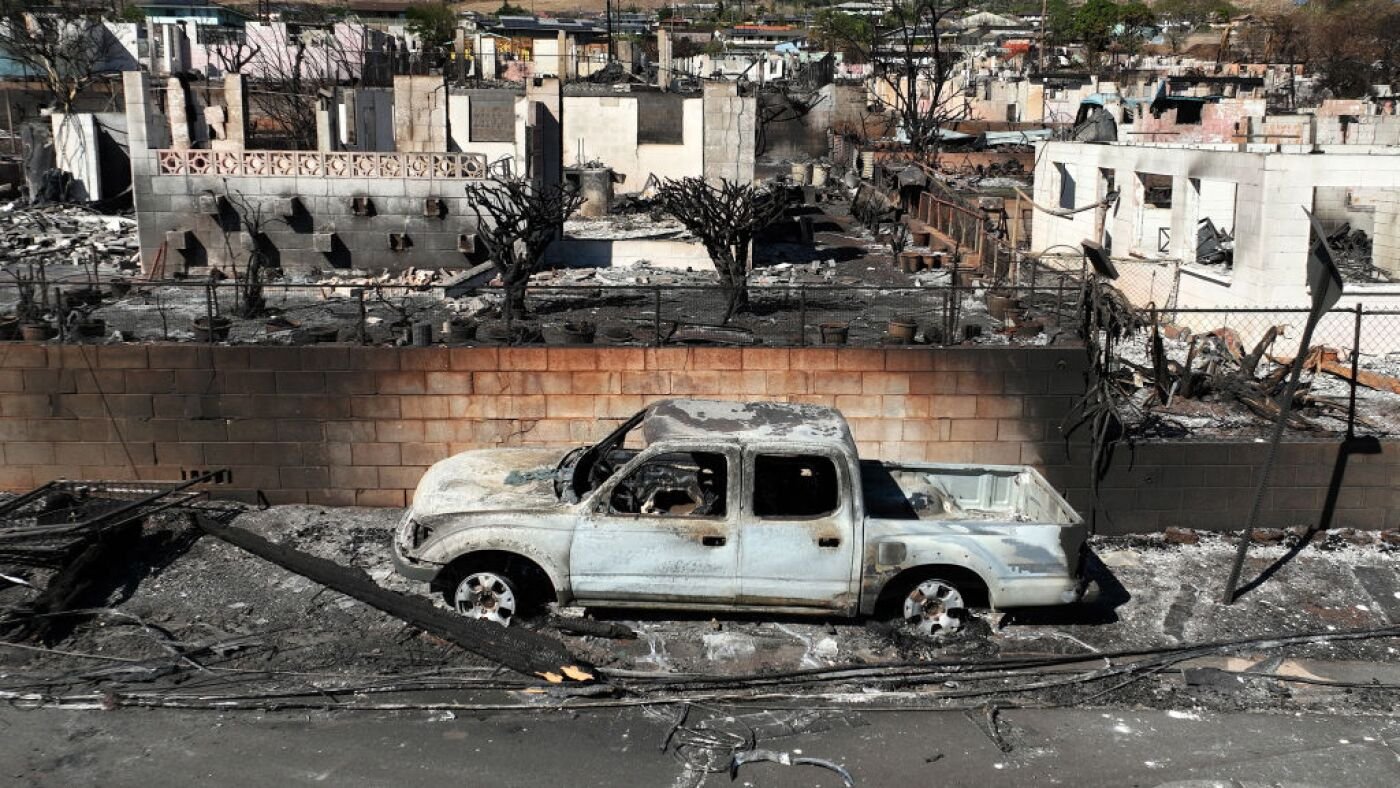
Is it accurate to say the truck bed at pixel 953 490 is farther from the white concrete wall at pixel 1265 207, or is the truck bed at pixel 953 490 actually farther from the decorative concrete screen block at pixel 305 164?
the decorative concrete screen block at pixel 305 164

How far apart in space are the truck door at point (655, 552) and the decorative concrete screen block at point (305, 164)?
528 inches

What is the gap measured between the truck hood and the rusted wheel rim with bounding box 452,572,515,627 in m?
0.47

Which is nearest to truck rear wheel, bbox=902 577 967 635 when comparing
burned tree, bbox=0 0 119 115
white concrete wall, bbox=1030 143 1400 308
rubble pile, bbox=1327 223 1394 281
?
white concrete wall, bbox=1030 143 1400 308

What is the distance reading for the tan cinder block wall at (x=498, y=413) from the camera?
1060 centimetres

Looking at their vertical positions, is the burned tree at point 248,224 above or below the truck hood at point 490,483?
above

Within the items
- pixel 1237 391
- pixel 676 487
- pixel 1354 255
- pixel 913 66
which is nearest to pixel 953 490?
pixel 676 487

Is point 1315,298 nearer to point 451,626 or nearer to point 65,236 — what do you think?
point 451,626

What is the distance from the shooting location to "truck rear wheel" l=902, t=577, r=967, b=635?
831cm

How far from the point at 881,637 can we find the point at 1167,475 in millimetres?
3719

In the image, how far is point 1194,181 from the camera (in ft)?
63.4

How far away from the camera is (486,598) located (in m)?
8.30

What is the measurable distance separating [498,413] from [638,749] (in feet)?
14.9

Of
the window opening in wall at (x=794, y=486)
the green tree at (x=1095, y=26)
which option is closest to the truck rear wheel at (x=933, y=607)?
the window opening in wall at (x=794, y=486)

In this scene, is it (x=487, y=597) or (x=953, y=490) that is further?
(x=953, y=490)
